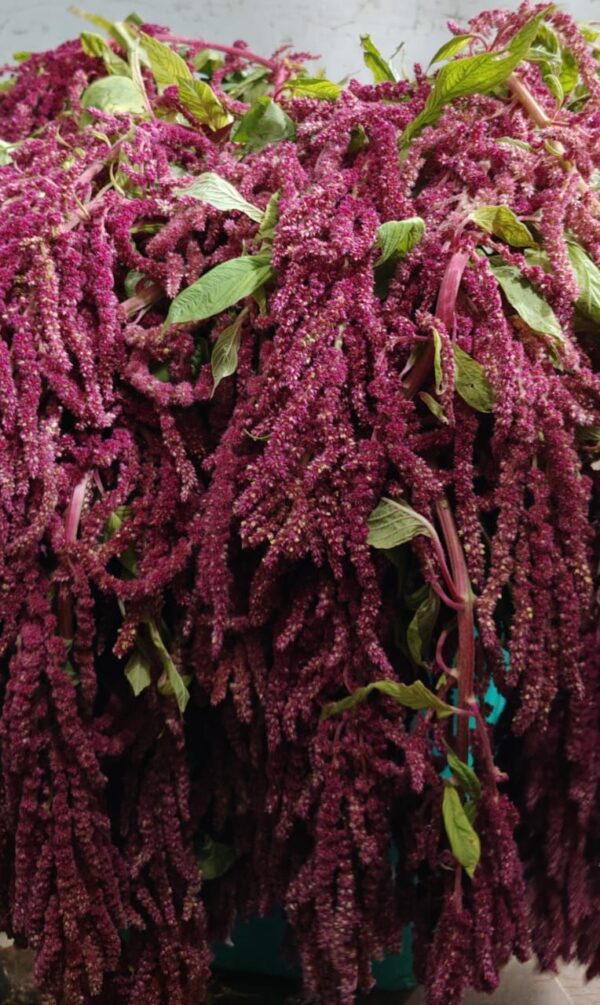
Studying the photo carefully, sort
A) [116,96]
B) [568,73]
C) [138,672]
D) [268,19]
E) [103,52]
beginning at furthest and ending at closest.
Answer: [268,19]
[103,52]
[116,96]
[568,73]
[138,672]

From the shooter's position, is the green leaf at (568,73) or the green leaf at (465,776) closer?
the green leaf at (465,776)

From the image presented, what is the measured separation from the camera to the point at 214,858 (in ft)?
2.81

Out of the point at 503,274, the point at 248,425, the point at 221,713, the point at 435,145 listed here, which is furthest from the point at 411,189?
the point at 221,713

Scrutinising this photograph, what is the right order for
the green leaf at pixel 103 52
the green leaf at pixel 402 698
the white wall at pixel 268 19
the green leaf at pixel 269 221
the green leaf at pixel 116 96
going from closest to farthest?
the green leaf at pixel 402 698 < the green leaf at pixel 269 221 < the green leaf at pixel 116 96 < the green leaf at pixel 103 52 < the white wall at pixel 268 19

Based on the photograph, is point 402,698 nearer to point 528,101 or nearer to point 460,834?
point 460,834

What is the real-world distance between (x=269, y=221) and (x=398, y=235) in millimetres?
133

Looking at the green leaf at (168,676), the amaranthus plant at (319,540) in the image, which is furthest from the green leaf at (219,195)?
the green leaf at (168,676)

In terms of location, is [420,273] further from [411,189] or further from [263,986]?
[263,986]

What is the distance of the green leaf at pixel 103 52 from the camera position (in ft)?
3.71

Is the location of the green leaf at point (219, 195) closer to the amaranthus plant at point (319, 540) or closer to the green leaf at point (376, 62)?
the amaranthus plant at point (319, 540)

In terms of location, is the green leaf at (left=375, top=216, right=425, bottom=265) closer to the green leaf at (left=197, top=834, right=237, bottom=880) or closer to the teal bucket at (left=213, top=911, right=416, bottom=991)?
the green leaf at (left=197, top=834, right=237, bottom=880)

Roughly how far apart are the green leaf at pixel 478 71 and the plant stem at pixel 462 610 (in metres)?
0.35

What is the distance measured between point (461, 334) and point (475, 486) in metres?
0.12

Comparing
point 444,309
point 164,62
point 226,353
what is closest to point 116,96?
point 164,62
